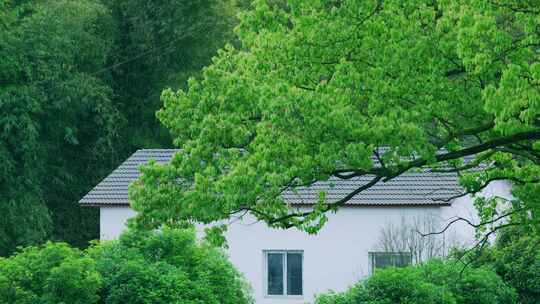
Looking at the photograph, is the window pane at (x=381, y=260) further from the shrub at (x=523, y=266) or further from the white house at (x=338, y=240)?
the shrub at (x=523, y=266)

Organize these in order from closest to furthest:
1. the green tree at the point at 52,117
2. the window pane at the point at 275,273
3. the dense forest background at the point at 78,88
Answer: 1. the window pane at the point at 275,273
2. the green tree at the point at 52,117
3. the dense forest background at the point at 78,88

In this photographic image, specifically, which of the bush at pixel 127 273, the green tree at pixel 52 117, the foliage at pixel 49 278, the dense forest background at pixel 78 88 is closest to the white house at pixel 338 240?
the green tree at pixel 52 117

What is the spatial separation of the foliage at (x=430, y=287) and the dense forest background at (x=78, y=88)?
21361mm

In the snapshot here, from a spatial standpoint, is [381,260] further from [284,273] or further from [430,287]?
[430,287]

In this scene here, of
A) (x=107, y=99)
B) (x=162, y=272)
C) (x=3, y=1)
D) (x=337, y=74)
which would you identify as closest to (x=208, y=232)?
(x=162, y=272)

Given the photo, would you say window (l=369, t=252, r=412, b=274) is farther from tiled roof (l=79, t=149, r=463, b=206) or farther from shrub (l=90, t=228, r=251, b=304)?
shrub (l=90, t=228, r=251, b=304)

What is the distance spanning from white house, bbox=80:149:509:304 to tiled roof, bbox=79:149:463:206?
0.03m

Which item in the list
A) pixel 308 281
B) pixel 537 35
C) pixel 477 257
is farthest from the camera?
pixel 308 281

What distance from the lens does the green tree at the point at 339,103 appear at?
53.9 ft

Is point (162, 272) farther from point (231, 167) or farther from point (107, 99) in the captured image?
point (107, 99)

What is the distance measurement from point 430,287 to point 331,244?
12.2 m

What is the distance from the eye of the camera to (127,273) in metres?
19.8

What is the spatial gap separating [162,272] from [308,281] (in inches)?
496

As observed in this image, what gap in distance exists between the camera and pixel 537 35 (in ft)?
54.1
